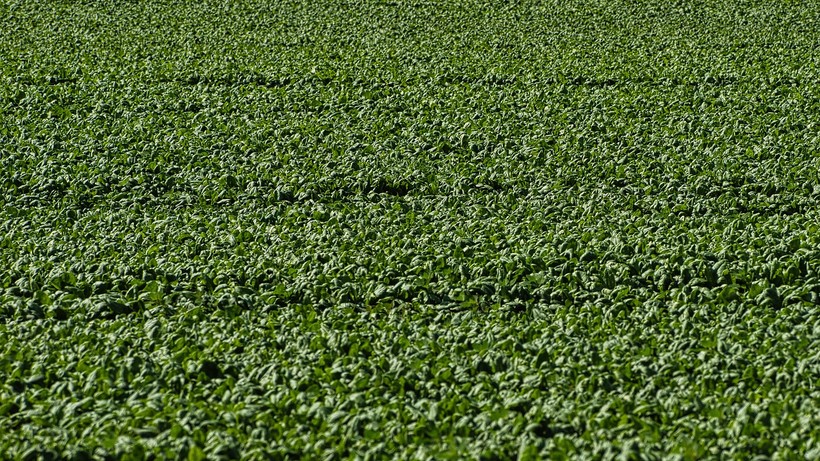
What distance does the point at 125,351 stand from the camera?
406 centimetres

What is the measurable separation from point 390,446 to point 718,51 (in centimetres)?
628

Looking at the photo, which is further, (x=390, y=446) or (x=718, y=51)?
(x=718, y=51)

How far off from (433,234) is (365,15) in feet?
17.9

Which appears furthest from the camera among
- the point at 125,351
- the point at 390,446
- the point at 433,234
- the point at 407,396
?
the point at 433,234

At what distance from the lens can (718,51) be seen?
863cm

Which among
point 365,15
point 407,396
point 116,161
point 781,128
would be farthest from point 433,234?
point 365,15

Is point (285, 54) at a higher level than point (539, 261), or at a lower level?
higher

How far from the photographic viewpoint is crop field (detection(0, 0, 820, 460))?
11.7 ft

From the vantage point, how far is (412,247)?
5.01 metres

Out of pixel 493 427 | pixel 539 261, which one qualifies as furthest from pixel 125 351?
pixel 539 261

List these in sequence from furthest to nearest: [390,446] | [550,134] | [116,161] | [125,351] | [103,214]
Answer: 1. [550,134]
2. [116,161]
3. [103,214]
4. [125,351]
5. [390,446]

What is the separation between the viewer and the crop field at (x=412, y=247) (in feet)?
11.7

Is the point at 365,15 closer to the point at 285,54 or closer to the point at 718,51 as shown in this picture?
the point at 285,54

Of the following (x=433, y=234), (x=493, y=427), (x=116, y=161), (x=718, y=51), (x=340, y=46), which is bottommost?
(x=493, y=427)
